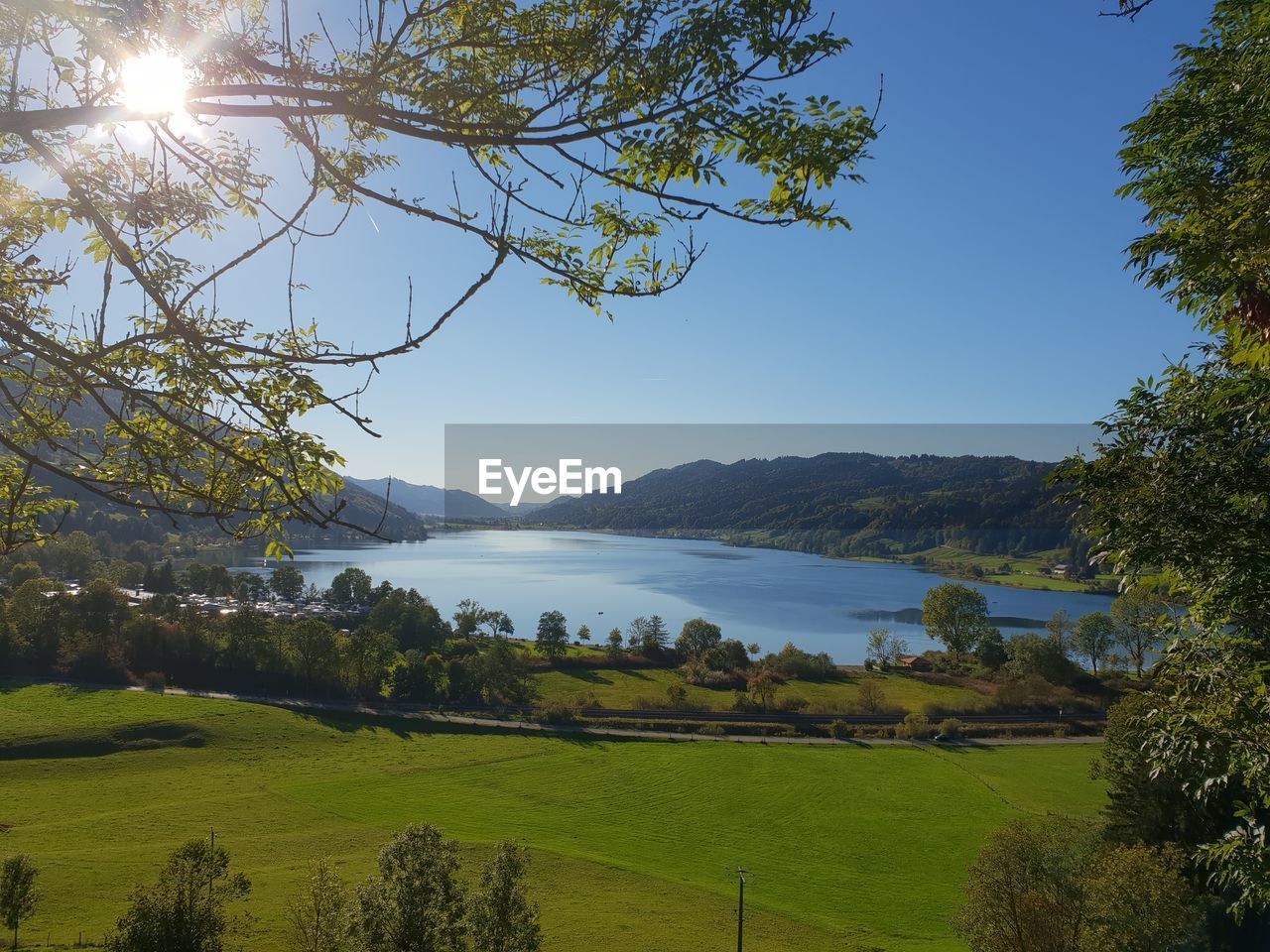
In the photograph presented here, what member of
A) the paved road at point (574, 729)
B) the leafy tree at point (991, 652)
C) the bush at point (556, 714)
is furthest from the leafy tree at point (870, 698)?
the bush at point (556, 714)

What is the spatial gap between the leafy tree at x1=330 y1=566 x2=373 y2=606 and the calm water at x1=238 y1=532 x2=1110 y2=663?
9.27 meters

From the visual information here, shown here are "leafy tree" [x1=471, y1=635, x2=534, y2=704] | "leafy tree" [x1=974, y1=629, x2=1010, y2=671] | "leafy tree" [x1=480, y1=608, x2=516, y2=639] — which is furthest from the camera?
"leafy tree" [x1=480, y1=608, x2=516, y2=639]

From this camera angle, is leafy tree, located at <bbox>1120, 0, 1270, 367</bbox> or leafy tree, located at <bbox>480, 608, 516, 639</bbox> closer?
leafy tree, located at <bbox>1120, 0, 1270, 367</bbox>

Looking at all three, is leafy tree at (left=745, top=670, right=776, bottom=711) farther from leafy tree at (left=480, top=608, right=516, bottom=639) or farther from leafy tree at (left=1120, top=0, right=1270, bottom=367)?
leafy tree at (left=1120, top=0, right=1270, bottom=367)

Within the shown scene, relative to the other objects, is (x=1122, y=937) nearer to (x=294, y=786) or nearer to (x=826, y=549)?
(x=294, y=786)

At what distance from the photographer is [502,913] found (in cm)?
1223

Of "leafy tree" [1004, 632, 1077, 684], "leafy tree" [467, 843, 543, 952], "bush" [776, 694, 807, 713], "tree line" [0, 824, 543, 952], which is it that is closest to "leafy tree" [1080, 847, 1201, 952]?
"leafy tree" [467, 843, 543, 952]

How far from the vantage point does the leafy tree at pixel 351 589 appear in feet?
205

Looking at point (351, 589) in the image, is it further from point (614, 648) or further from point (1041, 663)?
point (1041, 663)

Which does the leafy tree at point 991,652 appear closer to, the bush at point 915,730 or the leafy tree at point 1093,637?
the leafy tree at point 1093,637

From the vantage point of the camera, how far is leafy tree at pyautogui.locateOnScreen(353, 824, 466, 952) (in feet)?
36.3

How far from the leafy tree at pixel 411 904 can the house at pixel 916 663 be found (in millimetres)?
44489

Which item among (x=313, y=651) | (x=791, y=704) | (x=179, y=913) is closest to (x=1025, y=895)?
(x=179, y=913)

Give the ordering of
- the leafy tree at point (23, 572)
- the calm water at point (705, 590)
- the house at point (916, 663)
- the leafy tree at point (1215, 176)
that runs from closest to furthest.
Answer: the leafy tree at point (1215, 176)
the house at point (916, 663)
the leafy tree at point (23, 572)
the calm water at point (705, 590)
